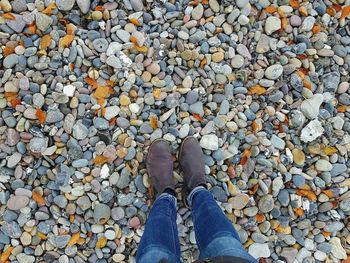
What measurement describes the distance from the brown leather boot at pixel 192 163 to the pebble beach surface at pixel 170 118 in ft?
0.18

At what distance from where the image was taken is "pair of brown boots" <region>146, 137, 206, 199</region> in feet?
6.02

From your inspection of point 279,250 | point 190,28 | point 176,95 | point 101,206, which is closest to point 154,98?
point 176,95

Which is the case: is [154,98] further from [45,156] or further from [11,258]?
[11,258]

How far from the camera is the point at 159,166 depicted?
1.84 metres

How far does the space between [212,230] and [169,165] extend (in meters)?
0.39

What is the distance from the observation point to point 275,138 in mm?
1950

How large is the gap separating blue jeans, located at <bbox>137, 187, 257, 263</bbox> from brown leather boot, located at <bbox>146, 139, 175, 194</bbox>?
53 millimetres

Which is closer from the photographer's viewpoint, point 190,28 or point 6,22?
point 6,22

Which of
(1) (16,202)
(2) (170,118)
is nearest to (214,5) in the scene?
(2) (170,118)

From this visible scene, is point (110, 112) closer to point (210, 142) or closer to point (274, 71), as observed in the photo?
point (210, 142)

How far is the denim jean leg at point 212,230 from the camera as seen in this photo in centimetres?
152

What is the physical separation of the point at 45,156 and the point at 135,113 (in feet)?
1.37

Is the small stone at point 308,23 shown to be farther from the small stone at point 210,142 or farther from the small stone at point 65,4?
the small stone at point 65,4

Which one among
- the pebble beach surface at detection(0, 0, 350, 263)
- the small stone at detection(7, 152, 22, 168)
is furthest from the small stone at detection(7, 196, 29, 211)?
the small stone at detection(7, 152, 22, 168)
